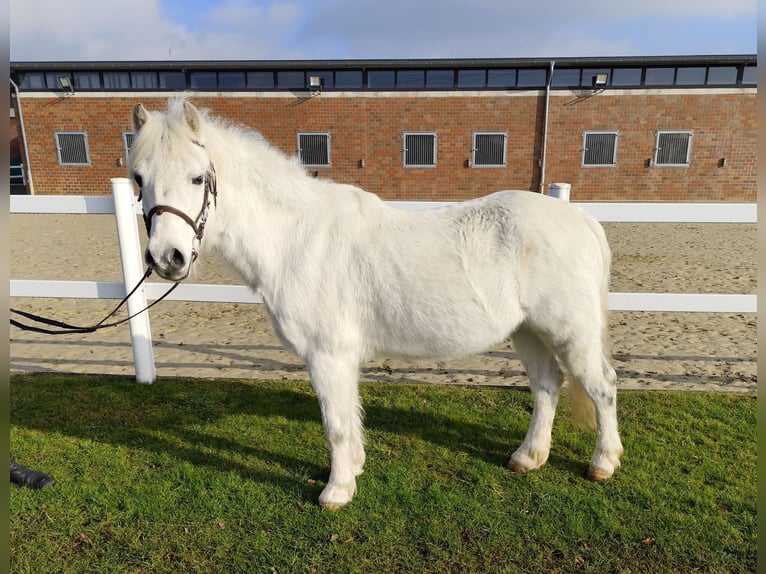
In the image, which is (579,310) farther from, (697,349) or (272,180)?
(697,349)

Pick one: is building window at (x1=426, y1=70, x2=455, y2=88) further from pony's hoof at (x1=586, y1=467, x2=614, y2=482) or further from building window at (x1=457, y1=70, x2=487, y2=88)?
pony's hoof at (x1=586, y1=467, x2=614, y2=482)

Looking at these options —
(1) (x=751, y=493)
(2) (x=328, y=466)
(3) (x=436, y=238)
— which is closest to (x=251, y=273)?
(3) (x=436, y=238)

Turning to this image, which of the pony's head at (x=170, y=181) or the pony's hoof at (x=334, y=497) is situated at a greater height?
the pony's head at (x=170, y=181)

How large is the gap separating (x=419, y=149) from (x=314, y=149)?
4.48 metres

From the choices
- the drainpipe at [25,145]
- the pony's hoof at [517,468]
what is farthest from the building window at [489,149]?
the drainpipe at [25,145]

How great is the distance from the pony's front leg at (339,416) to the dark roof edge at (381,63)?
1814 cm

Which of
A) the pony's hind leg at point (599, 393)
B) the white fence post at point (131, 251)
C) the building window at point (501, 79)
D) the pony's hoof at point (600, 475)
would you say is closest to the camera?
the pony's hind leg at point (599, 393)

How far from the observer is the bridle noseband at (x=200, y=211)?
223 centimetres

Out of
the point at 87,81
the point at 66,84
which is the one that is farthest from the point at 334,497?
the point at 87,81

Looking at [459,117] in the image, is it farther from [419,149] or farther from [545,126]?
[545,126]

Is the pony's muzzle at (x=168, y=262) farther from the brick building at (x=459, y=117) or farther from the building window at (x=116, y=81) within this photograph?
the building window at (x=116, y=81)

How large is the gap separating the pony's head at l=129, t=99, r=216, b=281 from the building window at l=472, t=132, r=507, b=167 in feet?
58.6

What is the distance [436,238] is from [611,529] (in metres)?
1.93

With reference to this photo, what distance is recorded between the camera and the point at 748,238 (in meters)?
11.8
